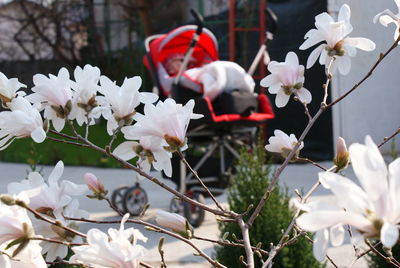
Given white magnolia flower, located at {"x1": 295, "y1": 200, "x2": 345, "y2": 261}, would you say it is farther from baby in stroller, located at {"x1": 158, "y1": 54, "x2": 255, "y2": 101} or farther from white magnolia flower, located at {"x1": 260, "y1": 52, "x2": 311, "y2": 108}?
baby in stroller, located at {"x1": 158, "y1": 54, "x2": 255, "y2": 101}

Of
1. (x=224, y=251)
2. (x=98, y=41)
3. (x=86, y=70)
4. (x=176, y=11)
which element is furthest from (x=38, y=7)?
(x=86, y=70)

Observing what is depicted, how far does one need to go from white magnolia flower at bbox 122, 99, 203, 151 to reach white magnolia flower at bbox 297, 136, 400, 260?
1.30ft

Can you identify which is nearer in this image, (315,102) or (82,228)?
(82,228)

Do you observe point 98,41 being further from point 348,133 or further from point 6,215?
point 6,215

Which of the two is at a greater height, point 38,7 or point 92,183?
point 92,183

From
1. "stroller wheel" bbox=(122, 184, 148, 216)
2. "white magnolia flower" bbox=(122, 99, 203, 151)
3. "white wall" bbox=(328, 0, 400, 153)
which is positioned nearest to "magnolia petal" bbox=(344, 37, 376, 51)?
"white magnolia flower" bbox=(122, 99, 203, 151)

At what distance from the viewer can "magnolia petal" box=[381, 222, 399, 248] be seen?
57 centimetres

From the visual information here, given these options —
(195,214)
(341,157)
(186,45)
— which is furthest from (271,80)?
(186,45)

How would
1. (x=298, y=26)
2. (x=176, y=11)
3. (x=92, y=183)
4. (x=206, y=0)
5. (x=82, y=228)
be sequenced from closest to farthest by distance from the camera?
1. (x=92, y=183)
2. (x=82, y=228)
3. (x=298, y=26)
4. (x=206, y=0)
5. (x=176, y=11)

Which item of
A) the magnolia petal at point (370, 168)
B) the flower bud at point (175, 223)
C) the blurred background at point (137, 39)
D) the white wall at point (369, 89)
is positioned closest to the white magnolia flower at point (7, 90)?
the flower bud at point (175, 223)

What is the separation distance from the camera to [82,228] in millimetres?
4289

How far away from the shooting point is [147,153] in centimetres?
110

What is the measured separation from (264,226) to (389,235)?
1.85 m

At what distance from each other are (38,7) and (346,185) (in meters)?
12.9
